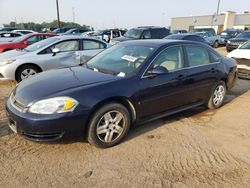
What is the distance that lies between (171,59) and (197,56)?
769 mm

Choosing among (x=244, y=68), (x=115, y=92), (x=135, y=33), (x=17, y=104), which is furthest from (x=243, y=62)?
(x=135, y=33)

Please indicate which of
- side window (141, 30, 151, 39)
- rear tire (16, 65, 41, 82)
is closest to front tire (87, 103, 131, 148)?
rear tire (16, 65, 41, 82)

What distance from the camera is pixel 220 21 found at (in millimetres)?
51844

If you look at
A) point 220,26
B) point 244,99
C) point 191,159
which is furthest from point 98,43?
point 220,26

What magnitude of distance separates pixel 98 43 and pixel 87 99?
516 cm

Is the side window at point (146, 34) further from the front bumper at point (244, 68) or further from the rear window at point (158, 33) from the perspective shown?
the front bumper at point (244, 68)

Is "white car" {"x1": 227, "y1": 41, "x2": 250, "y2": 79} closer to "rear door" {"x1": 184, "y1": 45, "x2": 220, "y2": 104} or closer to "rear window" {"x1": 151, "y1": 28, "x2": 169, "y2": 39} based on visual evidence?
"rear door" {"x1": 184, "y1": 45, "x2": 220, "y2": 104}

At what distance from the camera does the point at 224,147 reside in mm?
3633

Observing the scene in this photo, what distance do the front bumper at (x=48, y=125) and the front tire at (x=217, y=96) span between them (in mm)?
3004

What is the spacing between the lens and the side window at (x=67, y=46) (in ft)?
23.5

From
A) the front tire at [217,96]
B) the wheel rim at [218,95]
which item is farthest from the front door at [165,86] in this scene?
the wheel rim at [218,95]

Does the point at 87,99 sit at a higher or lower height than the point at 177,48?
lower

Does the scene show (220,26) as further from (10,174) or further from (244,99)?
(10,174)

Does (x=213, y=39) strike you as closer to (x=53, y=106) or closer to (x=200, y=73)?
(x=200, y=73)
